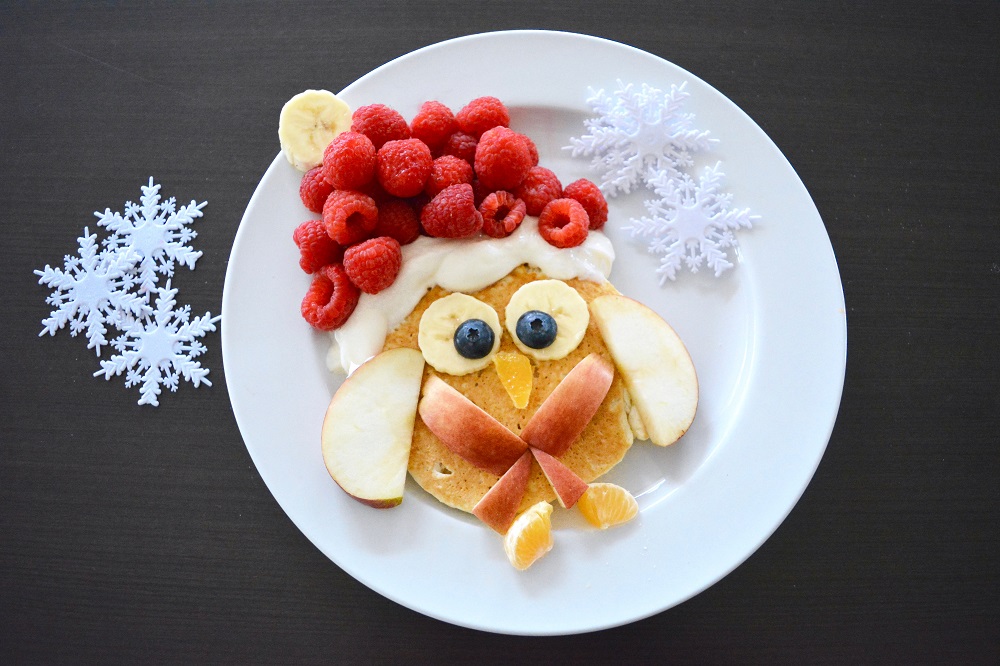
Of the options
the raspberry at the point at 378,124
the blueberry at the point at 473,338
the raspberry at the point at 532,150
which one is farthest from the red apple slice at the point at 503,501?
the raspberry at the point at 378,124

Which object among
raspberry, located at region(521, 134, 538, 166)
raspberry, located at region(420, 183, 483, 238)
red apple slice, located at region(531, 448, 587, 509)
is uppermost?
raspberry, located at region(521, 134, 538, 166)

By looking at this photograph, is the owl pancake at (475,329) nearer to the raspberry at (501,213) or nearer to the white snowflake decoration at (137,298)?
the raspberry at (501,213)

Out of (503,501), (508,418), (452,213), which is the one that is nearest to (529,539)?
(503,501)

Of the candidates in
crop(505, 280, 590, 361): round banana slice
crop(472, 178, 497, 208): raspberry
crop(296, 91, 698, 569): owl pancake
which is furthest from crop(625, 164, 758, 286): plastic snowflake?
crop(472, 178, 497, 208): raspberry

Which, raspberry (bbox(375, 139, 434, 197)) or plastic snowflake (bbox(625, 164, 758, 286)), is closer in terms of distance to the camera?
raspberry (bbox(375, 139, 434, 197))

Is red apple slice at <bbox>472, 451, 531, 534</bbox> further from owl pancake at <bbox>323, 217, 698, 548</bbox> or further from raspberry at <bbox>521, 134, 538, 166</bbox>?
raspberry at <bbox>521, 134, 538, 166</bbox>

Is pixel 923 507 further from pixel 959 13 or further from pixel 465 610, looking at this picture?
pixel 959 13
